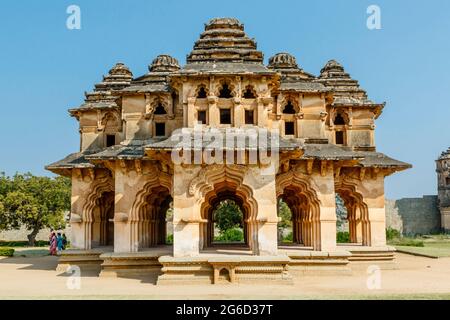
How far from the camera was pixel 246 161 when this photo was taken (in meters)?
14.8

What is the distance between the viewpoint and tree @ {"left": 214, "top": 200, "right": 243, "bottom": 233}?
135 ft

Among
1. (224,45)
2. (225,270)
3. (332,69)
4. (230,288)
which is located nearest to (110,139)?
(224,45)

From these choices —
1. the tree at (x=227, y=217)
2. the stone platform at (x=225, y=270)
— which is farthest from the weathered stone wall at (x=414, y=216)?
the stone platform at (x=225, y=270)

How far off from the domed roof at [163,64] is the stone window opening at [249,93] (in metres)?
5.36

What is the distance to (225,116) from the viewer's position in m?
16.6

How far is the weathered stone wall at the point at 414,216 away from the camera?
1978 inches

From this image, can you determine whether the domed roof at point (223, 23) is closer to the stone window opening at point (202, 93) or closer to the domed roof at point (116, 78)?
the stone window opening at point (202, 93)

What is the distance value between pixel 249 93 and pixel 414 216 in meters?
40.5

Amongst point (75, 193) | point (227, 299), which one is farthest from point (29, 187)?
point (227, 299)

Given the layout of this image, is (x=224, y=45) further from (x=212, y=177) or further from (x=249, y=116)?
(x=212, y=177)
